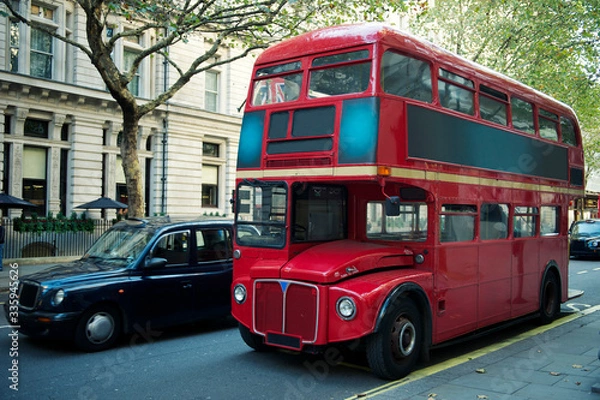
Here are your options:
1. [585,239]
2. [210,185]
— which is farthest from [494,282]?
[210,185]

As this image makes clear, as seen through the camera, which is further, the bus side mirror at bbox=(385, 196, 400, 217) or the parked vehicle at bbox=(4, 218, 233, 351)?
the parked vehicle at bbox=(4, 218, 233, 351)

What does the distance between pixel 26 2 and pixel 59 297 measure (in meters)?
18.3

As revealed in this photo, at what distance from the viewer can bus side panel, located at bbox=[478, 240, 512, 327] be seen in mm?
8492

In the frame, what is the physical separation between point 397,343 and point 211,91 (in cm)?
2434

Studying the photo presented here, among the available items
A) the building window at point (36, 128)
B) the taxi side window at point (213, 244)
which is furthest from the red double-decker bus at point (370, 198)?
the building window at point (36, 128)

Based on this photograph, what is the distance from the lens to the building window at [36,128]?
22.6 metres

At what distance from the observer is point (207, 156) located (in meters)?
29.2

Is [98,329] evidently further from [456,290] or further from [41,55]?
[41,55]

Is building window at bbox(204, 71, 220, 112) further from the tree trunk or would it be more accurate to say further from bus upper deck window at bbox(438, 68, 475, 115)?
bus upper deck window at bbox(438, 68, 475, 115)

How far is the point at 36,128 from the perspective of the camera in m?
22.9

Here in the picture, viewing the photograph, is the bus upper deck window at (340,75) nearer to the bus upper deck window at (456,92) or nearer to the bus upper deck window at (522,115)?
the bus upper deck window at (456,92)

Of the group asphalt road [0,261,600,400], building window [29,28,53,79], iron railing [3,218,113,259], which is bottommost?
asphalt road [0,261,600,400]

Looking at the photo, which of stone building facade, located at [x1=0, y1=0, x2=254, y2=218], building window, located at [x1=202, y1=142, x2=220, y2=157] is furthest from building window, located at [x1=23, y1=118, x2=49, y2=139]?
building window, located at [x1=202, y1=142, x2=220, y2=157]

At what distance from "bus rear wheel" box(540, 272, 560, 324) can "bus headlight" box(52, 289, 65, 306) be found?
26.0 feet
